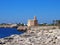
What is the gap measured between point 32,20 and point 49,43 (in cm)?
2361

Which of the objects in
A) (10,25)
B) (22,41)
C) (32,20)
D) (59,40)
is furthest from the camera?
(10,25)

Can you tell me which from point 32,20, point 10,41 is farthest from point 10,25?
point 10,41

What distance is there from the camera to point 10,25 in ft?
332

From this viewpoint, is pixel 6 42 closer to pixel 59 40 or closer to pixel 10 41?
pixel 10 41

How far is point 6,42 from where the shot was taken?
47.7 feet

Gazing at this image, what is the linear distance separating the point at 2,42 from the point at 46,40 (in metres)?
2.32

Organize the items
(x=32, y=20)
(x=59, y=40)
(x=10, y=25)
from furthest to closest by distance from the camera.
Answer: (x=10, y=25), (x=32, y=20), (x=59, y=40)

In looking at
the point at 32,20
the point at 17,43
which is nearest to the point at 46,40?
the point at 17,43

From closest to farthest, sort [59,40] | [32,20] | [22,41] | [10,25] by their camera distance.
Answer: [59,40]
[22,41]
[32,20]
[10,25]

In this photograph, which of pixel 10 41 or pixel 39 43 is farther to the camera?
pixel 10 41

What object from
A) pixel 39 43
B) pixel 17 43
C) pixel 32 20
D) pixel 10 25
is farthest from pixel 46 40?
pixel 10 25

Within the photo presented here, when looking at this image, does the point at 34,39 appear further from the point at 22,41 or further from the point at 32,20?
the point at 32,20

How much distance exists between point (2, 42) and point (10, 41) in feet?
2.02

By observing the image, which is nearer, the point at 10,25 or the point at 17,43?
the point at 17,43
